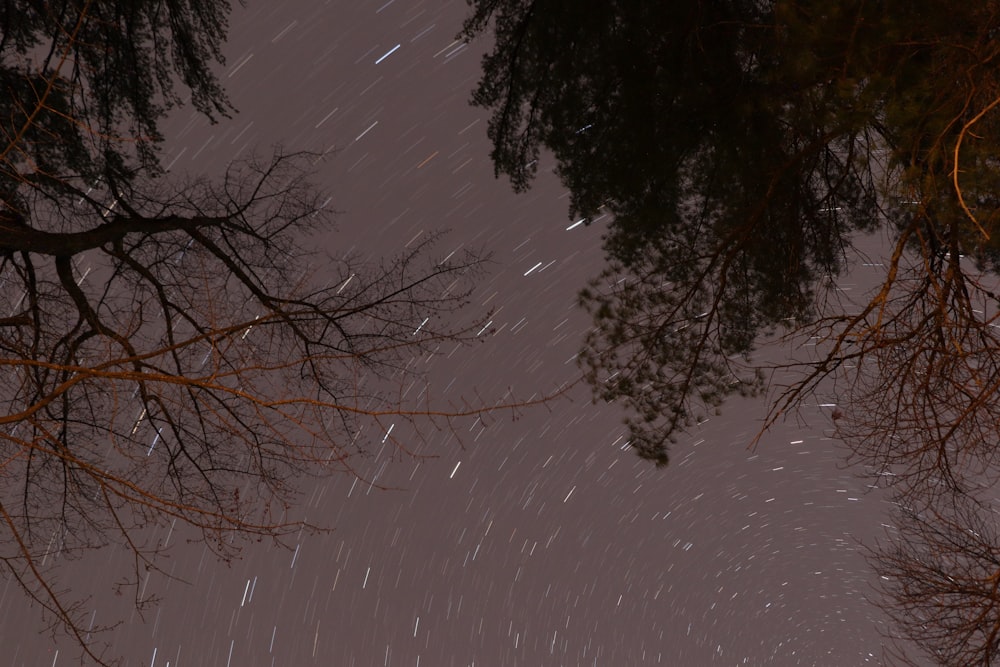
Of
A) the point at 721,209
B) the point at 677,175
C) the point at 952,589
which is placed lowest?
the point at 952,589

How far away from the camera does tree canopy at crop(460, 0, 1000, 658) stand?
3252mm

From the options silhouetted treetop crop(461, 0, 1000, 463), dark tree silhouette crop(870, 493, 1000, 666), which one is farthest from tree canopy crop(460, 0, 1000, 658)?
dark tree silhouette crop(870, 493, 1000, 666)

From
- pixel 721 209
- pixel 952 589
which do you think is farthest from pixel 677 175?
pixel 952 589

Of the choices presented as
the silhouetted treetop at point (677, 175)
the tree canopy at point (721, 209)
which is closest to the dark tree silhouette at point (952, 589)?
the tree canopy at point (721, 209)

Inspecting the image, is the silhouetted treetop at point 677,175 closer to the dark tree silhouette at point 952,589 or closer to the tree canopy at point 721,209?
the tree canopy at point 721,209

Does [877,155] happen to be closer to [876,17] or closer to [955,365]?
[876,17]

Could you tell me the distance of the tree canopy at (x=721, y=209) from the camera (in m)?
3.25

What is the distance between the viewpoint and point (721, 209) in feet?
14.3

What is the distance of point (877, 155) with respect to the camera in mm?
3521

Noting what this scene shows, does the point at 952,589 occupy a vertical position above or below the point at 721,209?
below

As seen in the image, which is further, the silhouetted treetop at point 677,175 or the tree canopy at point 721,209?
the silhouetted treetop at point 677,175

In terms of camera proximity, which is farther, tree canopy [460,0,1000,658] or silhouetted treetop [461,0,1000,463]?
silhouetted treetop [461,0,1000,463]

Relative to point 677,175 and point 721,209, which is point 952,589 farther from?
point 677,175

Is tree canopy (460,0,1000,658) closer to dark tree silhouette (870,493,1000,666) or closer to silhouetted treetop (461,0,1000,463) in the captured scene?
silhouetted treetop (461,0,1000,463)
